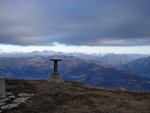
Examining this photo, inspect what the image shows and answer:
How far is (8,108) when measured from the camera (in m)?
9.66

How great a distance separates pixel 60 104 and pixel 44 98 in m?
2.15

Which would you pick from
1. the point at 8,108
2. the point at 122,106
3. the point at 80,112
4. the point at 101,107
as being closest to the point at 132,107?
the point at 122,106

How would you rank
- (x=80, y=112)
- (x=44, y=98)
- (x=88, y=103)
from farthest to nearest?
(x=44, y=98)
(x=88, y=103)
(x=80, y=112)

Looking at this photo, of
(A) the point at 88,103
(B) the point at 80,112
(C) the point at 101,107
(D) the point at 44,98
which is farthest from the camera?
(D) the point at 44,98

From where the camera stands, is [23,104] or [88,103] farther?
[88,103]

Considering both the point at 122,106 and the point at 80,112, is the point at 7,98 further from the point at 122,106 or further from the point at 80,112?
the point at 122,106

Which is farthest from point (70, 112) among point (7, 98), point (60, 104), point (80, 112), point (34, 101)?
point (7, 98)

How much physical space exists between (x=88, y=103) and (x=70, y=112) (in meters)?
2.43

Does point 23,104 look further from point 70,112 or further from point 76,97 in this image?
point 76,97

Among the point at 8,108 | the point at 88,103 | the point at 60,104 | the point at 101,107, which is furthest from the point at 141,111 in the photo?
the point at 8,108

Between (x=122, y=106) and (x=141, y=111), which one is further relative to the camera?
(x=122, y=106)

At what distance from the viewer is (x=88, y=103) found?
37.1 ft

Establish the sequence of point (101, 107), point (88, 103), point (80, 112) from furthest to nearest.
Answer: point (88, 103) < point (101, 107) < point (80, 112)

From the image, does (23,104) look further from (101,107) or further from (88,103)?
(101,107)
